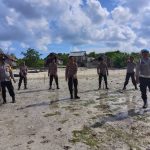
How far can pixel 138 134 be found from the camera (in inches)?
400

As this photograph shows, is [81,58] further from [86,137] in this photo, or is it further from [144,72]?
[86,137]

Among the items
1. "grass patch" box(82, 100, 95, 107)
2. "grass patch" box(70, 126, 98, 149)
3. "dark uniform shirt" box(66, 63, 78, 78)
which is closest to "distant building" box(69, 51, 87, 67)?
"dark uniform shirt" box(66, 63, 78, 78)

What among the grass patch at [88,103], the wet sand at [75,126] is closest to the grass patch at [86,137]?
the wet sand at [75,126]

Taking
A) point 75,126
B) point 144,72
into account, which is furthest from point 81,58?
point 75,126

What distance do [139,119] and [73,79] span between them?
608 cm

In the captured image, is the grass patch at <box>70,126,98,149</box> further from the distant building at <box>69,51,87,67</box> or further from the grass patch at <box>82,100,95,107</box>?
the distant building at <box>69,51,87,67</box>

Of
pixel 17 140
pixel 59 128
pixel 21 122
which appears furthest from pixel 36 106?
pixel 17 140

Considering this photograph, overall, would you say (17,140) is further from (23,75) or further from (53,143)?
(23,75)

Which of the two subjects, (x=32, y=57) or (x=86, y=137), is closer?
(x=86, y=137)

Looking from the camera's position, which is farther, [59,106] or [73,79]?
[73,79]

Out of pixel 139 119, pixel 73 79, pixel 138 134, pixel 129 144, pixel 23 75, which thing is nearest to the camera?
pixel 129 144

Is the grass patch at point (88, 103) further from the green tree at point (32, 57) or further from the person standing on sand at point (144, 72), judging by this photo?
the green tree at point (32, 57)

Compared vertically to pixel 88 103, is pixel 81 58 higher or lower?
higher

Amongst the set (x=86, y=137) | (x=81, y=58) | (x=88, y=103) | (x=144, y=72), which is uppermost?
(x=81, y=58)
